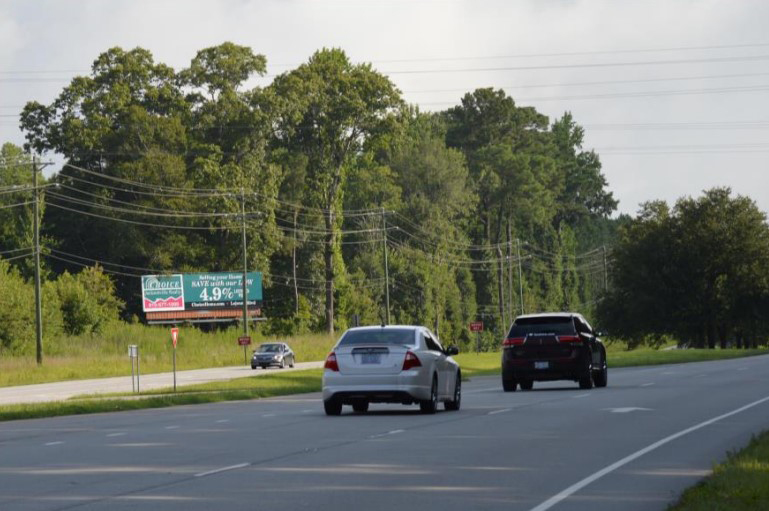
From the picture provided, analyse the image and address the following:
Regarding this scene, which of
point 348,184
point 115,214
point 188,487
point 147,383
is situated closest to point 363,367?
point 188,487

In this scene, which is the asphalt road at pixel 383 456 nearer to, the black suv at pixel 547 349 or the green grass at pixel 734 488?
the green grass at pixel 734 488

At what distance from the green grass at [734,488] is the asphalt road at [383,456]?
342 mm

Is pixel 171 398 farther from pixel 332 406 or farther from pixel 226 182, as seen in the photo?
pixel 226 182

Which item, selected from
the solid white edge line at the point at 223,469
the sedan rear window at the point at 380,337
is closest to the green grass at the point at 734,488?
the solid white edge line at the point at 223,469

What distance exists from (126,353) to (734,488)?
72.0 metres

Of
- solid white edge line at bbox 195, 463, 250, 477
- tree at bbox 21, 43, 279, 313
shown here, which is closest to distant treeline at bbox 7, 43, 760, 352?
tree at bbox 21, 43, 279, 313

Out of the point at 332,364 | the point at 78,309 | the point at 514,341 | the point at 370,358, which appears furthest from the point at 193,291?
the point at 370,358

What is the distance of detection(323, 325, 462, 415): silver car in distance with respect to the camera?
84.5ft

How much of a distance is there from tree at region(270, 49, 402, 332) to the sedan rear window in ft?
253

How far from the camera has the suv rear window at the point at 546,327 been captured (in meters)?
35.0

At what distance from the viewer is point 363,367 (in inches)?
1019

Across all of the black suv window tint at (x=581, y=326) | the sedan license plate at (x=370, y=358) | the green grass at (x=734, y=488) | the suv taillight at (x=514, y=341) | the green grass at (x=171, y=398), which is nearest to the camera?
the green grass at (x=734, y=488)

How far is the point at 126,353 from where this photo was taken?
8269 cm

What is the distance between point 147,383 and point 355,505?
42662 millimetres
